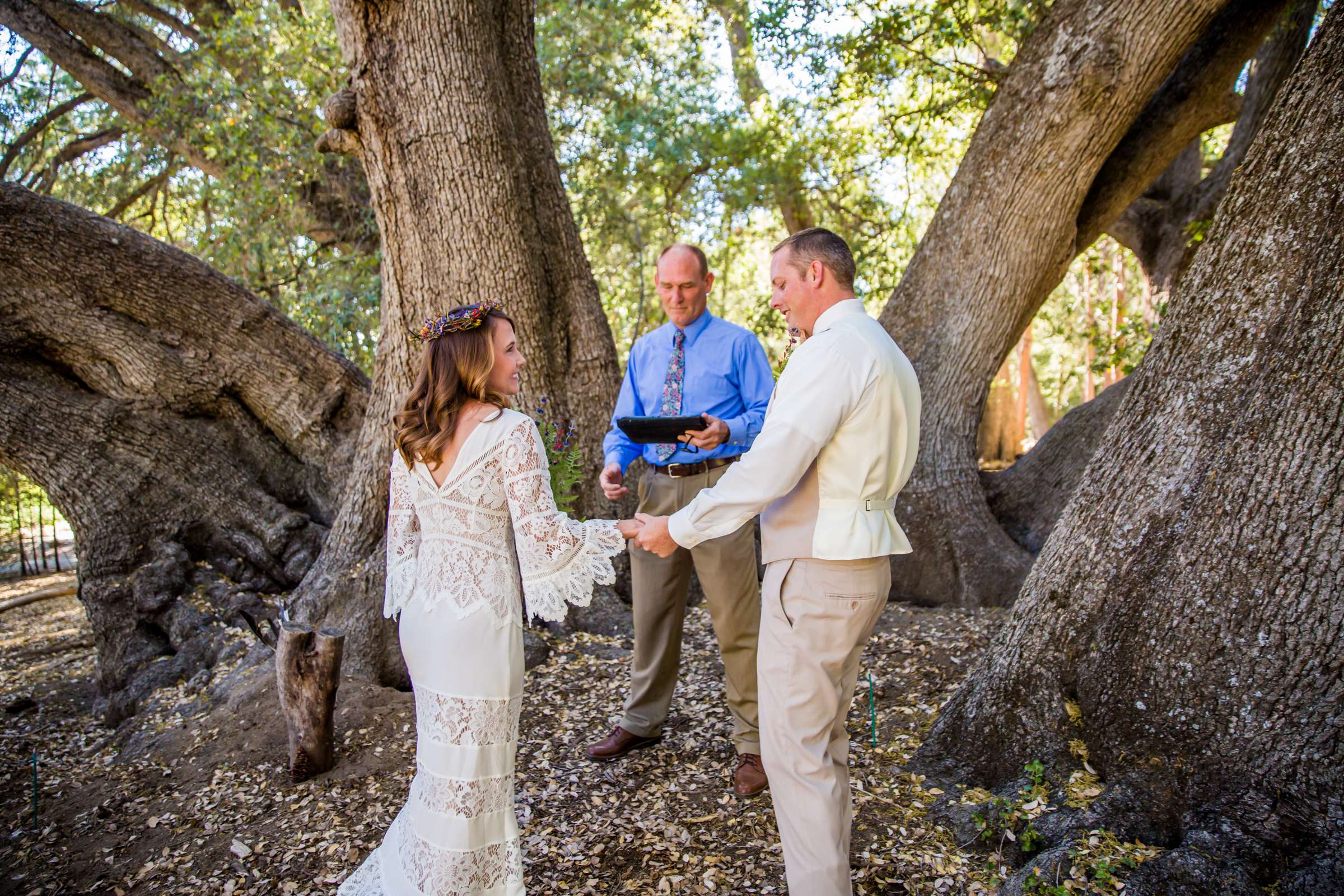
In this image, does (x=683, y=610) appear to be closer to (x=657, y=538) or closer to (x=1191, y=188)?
(x=657, y=538)

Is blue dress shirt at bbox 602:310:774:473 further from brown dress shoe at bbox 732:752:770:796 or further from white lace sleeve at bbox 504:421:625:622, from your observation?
brown dress shoe at bbox 732:752:770:796

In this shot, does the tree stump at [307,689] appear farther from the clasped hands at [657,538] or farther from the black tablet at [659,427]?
the clasped hands at [657,538]

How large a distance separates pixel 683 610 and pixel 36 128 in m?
8.63

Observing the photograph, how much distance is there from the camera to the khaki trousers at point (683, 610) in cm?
355

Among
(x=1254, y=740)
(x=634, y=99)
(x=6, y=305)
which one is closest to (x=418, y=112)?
(x=6, y=305)

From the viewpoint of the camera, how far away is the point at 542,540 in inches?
102

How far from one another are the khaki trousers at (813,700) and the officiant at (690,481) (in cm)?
99

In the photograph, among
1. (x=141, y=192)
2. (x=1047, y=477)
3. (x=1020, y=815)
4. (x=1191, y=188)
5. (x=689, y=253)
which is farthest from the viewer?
(x=141, y=192)

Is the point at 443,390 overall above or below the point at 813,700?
above

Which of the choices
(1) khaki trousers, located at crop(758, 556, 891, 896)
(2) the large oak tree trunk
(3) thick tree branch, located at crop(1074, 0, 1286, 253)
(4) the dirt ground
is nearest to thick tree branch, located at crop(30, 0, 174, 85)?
(2) the large oak tree trunk

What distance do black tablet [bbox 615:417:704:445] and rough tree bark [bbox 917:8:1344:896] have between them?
1.49 metres

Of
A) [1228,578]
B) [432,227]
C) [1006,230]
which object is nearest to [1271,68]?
[1006,230]

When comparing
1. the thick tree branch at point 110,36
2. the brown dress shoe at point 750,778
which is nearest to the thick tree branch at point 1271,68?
the brown dress shoe at point 750,778

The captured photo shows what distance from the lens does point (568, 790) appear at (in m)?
3.57
